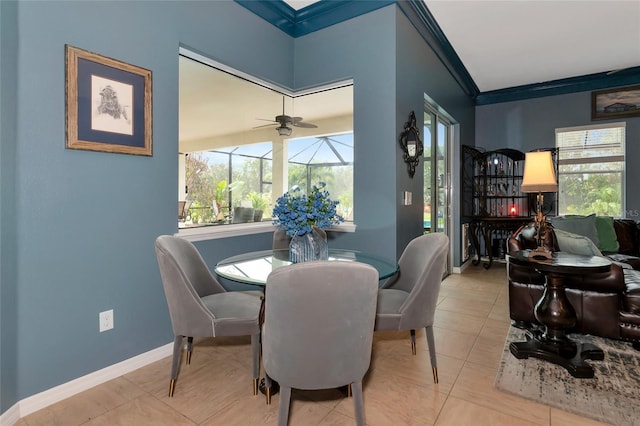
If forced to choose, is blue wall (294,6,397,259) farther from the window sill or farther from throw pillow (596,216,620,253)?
throw pillow (596,216,620,253)

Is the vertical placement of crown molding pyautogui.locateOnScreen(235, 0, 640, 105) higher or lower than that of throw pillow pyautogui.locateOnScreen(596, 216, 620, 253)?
higher

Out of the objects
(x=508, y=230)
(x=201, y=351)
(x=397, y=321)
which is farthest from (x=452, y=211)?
(x=201, y=351)

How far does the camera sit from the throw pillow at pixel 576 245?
282 cm

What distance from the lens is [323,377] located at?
4.67ft

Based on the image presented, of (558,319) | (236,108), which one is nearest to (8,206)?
(236,108)

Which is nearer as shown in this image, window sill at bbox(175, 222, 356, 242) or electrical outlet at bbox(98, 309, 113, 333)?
electrical outlet at bbox(98, 309, 113, 333)

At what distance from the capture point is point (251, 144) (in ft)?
11.1

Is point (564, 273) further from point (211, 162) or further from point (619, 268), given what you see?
point (211, 162)

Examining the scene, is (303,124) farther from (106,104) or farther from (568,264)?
(568,264)

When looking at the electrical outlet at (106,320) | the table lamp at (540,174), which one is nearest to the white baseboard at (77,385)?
the electrical outlet at (106,320)

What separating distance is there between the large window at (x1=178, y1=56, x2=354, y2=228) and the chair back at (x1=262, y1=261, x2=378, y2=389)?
163 cm

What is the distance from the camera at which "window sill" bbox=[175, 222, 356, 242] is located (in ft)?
8.75

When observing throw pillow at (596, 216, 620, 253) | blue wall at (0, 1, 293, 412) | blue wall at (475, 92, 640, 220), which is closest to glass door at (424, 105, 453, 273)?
blue wall at (475, 92, 640, 220)

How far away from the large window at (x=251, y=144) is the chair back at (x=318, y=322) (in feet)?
5.34
